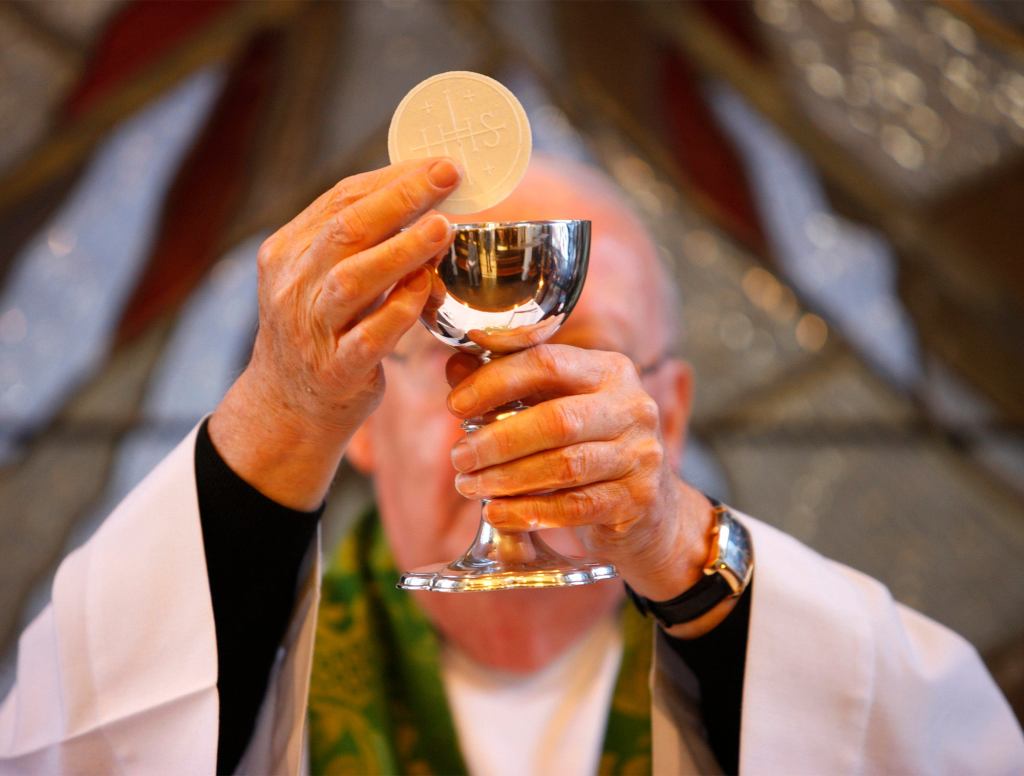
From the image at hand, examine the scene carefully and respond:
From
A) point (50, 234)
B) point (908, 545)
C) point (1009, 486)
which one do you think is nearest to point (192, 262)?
point (50, 234)

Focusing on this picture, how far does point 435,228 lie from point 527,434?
19cm

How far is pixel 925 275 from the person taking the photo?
300 cm

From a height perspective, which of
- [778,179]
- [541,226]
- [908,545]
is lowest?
[908,545]

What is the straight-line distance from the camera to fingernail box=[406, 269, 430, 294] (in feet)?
2.99

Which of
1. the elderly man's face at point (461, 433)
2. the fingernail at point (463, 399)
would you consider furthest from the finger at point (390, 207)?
the elderly man's face at point (461, 433)

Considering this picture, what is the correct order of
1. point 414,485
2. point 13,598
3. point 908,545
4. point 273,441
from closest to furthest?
1. point 273,441
2. point 414,485
3. point 13,598
4. point 908,545

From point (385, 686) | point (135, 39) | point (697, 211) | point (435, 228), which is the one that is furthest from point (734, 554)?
point (135, 39)

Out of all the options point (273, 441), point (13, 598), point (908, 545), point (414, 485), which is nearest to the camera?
point (273, 441)

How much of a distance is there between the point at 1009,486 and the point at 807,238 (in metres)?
0.86

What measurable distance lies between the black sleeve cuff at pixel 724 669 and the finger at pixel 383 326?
515 millimetres

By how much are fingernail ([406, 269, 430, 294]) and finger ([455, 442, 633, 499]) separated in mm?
163

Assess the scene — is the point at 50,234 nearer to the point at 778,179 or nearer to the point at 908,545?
the point at 778,179

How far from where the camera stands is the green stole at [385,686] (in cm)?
146

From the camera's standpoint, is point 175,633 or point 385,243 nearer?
point 385,243
